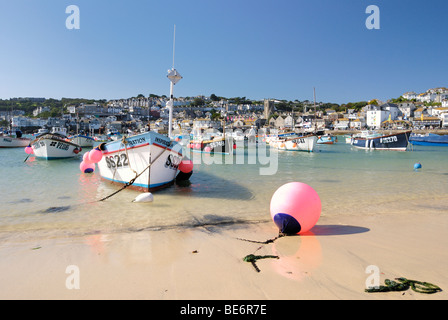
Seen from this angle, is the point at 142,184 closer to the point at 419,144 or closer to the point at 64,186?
the point at 64,186

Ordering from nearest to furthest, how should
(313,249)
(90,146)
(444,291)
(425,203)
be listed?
(444,291) < (313,249) < (425,203) < (90,146)

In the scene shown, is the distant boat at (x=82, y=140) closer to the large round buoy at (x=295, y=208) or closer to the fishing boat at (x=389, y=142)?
the large round buoy at (x=295, y=208)

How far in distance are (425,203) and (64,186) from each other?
13603 millimetres

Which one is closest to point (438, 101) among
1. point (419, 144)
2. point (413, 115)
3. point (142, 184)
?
point (413, 115)

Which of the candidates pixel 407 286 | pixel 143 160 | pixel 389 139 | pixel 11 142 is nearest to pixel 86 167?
pixel 143 160

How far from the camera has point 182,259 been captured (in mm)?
4332

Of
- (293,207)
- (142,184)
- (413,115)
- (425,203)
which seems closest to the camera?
(293,207)

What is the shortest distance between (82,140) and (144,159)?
34.3 metres

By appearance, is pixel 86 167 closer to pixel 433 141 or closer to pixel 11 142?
pixel 11 142

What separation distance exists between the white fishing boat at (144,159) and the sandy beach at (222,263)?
455cm

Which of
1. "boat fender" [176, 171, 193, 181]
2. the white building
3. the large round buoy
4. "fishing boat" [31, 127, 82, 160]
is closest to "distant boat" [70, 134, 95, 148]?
"fishing boat" [31, 127, 82, 160]

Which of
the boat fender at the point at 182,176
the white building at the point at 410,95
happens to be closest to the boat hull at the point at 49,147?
the boat fender at the point at 182,176

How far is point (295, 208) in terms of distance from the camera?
5129mm

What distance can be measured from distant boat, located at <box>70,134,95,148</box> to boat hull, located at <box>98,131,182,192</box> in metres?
31.2
